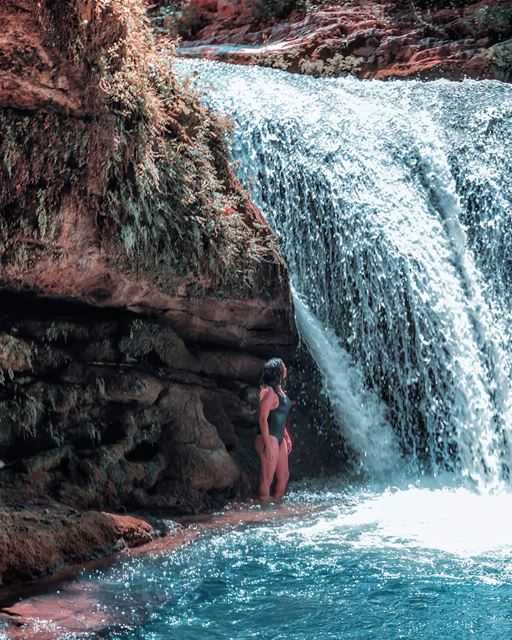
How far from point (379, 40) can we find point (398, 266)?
8254 millimetres

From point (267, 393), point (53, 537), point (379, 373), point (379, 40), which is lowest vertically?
point (53, 537)

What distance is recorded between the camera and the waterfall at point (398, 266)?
32.3 ft

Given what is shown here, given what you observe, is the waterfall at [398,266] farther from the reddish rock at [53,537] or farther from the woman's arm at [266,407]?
the reddish rock at [53,537]

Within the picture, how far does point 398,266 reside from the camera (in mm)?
10250

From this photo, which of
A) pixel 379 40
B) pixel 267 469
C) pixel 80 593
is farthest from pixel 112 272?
pixel 379 40

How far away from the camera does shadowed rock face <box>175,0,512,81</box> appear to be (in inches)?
611

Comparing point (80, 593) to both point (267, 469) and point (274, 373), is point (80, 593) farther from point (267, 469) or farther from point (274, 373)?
point (274, 373)

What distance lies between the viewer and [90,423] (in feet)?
24.3

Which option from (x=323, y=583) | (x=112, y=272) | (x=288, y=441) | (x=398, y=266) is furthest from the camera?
(x=398, y=266)

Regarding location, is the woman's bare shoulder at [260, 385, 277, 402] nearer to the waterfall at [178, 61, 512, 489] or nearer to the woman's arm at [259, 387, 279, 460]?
the woman's arm at [259, 387, 279, 460]

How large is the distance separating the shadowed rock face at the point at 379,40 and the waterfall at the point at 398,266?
3.87 metres

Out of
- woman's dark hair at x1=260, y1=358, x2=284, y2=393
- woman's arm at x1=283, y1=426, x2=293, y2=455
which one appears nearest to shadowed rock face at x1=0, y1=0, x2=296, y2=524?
woman's arm at x1=283, y1=426, x2=293, y2=455

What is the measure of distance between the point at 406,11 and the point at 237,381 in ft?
38.6

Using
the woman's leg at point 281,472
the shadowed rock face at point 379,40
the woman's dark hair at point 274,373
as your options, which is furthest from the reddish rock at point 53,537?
the shadowed rock face at point 379,40
